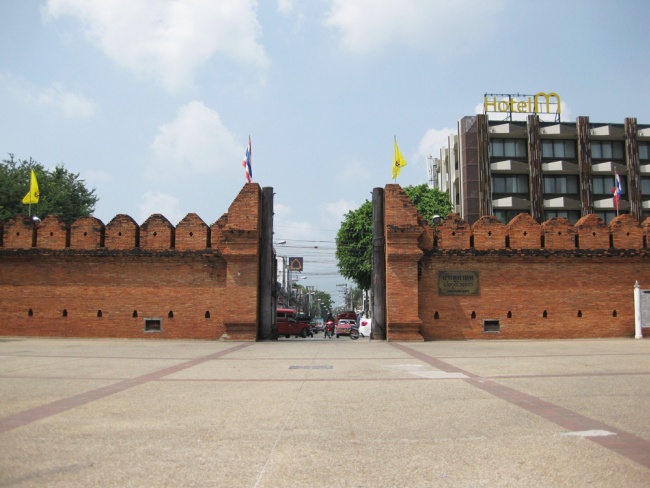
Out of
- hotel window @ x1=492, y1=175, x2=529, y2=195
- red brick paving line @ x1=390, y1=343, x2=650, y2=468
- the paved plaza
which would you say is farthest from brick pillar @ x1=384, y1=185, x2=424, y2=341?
hotel window @ x1=492, y1=175, x2=529, y2=195

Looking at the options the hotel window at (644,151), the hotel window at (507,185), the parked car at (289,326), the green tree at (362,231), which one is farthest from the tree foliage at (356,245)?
the hotel window at (644,151)

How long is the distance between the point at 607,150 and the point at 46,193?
169 ft

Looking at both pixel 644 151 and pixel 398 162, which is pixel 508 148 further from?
pixel 398 162

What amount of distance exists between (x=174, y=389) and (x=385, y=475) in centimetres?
504

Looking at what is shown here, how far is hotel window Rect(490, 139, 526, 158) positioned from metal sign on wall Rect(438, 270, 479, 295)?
38.7 metres

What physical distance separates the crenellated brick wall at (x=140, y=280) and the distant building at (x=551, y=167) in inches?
1542

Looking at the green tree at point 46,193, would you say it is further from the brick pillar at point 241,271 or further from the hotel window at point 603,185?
the hotel window at point 603,185

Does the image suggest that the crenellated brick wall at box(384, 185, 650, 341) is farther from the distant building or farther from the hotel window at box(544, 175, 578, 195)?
the hotel window at box(544, 175, 578, 195)

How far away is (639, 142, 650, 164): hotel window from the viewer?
56.9 m

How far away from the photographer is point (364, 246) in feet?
144

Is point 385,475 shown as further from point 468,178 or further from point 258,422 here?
point 468,178

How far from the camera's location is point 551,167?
55.5m

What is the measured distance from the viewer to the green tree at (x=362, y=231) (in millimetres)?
43844

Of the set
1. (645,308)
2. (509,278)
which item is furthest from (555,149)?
(509,278)
